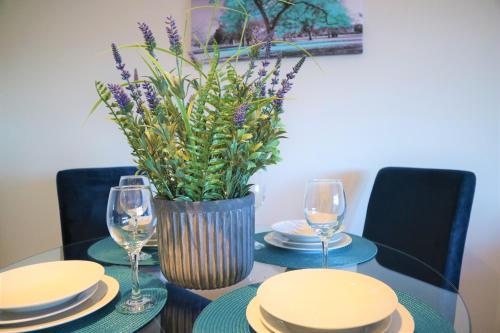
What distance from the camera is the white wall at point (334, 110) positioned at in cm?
169

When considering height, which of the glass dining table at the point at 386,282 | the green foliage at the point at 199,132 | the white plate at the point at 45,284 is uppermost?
the green foliage at the point at 199,132

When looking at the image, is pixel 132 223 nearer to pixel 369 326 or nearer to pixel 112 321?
pixel 112 321

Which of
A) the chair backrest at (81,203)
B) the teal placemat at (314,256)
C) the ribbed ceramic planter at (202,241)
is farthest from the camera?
the chair backrest at (81,203)

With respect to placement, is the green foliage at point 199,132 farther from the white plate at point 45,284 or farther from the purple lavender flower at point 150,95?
the white plate at point 45,284

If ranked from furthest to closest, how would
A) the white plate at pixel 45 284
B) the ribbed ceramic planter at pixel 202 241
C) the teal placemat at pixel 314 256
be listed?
1. the teal placemat at pixel 314 256
2. the ribbed ceramic planter at pixel 202 241
3. the white plate at pixel 45 284

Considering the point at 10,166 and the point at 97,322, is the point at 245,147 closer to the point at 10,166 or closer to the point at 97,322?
the point at 97,322

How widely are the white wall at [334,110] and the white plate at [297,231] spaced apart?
71 centimetres

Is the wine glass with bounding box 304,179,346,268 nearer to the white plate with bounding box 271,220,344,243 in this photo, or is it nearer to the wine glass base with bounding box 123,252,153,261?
the white plate with bounding box 271,220,344,243

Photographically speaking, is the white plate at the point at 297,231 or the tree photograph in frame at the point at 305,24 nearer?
the white plate at the point at 297,231

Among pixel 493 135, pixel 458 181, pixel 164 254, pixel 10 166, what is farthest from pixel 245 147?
pixel 10 166

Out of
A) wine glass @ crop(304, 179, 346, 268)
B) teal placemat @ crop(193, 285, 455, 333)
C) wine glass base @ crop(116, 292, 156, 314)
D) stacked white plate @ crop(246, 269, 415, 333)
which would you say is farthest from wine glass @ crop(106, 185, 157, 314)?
wine glass @ crop(304, 179, 346, 268)

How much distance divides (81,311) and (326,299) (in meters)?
0.46

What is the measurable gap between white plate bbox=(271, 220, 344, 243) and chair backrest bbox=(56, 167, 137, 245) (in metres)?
0.96

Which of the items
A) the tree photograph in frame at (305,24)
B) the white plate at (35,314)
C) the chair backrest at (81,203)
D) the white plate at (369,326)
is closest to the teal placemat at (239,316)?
the white plate at (369,326)
